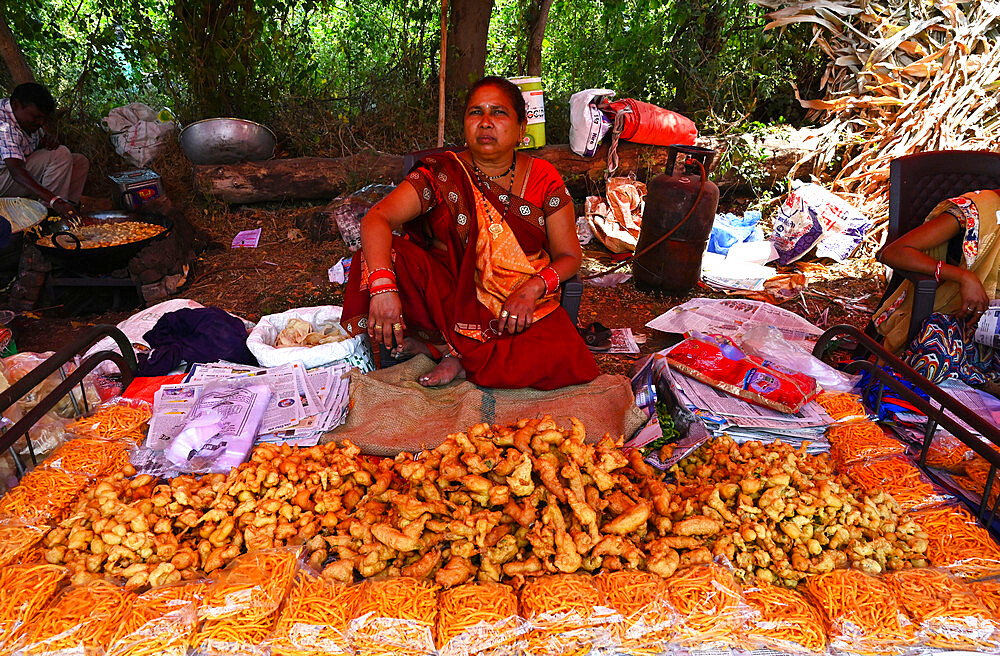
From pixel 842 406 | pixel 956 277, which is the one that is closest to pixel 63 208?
pixel 842 406

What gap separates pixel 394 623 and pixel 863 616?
1.10 metres

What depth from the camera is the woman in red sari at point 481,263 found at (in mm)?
2658

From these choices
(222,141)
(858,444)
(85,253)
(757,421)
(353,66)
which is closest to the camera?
(858,444)

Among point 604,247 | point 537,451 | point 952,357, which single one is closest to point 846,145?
point 604,247

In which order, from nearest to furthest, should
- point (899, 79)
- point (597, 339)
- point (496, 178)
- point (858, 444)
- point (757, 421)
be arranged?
1. point (858, 444)
2. point (757, 421)
3. point (496, 178)
4. point (597, 339)
5. point (899, 79)

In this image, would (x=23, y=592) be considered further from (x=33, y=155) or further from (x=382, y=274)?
(x=33, y=155)

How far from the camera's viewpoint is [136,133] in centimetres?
607

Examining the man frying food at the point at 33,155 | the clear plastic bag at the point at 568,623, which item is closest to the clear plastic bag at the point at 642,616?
the clear plastic bag at the point at 568,623

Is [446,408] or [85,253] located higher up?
[85,253]

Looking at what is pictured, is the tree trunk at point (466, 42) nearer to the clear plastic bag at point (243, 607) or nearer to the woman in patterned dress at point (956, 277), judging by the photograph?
the woman in patterned dress at point (956, 277)

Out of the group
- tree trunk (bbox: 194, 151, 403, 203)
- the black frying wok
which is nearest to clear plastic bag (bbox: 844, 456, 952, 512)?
the black frying wok

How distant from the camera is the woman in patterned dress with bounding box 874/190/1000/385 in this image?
2.72 meters

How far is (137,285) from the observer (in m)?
4.27

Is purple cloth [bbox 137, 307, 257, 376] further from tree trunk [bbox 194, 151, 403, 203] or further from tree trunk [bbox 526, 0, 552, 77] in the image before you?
tree trunk [bbox 526, 0, 552, 77]
